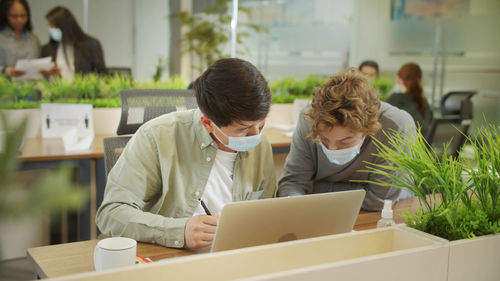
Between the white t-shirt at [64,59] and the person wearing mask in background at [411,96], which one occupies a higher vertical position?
the white t-shirt at [64,59]

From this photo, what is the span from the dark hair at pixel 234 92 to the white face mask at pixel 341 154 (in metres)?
0.41

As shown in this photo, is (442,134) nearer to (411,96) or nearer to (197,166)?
(411,96)

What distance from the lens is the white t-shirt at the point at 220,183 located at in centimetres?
169

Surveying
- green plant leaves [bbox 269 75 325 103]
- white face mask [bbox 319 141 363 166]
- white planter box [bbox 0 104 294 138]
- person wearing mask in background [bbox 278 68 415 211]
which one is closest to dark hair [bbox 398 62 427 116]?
green plant leaves [bbox 269 75 325 103]

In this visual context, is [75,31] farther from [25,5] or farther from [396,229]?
[396,229]

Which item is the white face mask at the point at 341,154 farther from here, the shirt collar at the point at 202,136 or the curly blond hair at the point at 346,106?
the shirt collar at the point at 202,136

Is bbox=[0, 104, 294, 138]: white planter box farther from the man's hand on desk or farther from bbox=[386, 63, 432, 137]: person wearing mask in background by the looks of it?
bbox=[386, 63, 432, 137]: person wearing mask in background

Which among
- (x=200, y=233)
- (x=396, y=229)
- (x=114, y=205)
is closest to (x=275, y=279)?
(x=396, y=229)

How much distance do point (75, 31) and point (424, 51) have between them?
11.8 ft

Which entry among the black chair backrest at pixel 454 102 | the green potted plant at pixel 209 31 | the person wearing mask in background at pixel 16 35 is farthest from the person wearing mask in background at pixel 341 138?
the green potted plant at pixel 209 31

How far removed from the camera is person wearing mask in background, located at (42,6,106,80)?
4316 mm

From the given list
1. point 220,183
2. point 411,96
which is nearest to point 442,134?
point 411,96

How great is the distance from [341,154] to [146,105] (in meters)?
0.77

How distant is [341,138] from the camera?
179 cm
